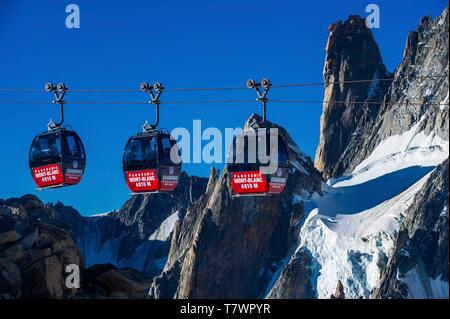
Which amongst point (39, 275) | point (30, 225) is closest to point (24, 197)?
point (30, 225)

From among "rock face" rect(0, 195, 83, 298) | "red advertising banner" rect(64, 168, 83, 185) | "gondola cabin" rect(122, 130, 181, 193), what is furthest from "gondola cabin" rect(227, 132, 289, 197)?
"rock face" rect(0, 195, 83, 298)

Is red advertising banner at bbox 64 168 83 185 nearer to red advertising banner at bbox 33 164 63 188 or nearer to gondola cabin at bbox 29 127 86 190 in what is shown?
gondola cabin at bbox 29 127 86 190

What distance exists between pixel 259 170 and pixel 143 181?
4797 millimetres

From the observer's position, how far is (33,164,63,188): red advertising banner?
45594 millimetres

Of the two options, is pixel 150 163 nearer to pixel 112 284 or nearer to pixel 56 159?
pixel 56 159

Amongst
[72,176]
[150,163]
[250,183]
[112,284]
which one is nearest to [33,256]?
[112,284]

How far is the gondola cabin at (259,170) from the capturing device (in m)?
44.8

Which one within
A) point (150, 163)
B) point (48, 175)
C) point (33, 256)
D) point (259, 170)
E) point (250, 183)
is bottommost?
point (33, 256)

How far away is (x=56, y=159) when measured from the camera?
45562 mm
